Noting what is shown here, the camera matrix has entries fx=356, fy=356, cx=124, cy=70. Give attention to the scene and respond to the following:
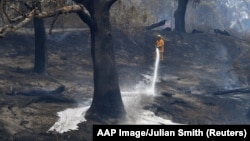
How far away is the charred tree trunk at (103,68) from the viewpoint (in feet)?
33.7

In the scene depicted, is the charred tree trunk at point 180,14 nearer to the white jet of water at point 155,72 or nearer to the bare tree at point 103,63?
the white jet of water at point 155,72

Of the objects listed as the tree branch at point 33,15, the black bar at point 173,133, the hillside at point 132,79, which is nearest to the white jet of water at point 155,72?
the hillside at point 132,79

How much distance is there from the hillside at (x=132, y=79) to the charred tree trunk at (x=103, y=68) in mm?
822

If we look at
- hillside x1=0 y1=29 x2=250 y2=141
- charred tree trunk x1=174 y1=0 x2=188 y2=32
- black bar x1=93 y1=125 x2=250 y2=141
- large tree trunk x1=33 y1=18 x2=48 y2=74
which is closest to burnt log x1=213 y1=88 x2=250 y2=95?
hillside x1=0 y1=29 x2=250 y2=141

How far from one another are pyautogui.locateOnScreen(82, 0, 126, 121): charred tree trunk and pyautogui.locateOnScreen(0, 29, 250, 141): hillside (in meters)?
0.82

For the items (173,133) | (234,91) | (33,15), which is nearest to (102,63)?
(33,15)

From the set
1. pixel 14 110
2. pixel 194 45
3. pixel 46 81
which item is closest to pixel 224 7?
pixel 194 45

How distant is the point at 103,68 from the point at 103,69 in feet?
0.10

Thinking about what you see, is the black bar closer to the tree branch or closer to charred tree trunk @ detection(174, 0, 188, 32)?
the tree branch

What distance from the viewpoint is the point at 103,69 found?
1052cm

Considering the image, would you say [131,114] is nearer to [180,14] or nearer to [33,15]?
[33,15]

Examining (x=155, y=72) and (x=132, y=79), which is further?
(x=155, y=72)

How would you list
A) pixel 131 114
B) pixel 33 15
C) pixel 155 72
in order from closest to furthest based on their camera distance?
1. pixel 33 15
2. pixel 131 114
3. pixel 155 72

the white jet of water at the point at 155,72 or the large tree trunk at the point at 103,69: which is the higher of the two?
the large tree trunk at the point at 103,69
